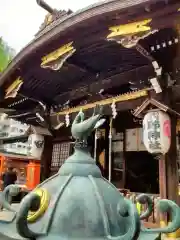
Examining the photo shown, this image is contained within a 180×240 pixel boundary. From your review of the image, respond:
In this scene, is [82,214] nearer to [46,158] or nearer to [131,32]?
[131,32]

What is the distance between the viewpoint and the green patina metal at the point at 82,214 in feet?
4.36

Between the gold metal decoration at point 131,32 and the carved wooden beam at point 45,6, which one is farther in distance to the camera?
the carved wooden beam at point 45,6

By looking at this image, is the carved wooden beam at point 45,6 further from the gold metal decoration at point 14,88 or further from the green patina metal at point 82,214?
the green patina metal at point 82,214

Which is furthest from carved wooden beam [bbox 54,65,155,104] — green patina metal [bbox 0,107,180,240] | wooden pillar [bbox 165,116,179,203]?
green patina metal [bbox 0,107,180,240]

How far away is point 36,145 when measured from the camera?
32.8 ft

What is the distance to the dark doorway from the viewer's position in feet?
31.2

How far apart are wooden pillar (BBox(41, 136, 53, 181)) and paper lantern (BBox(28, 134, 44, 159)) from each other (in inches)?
17.0

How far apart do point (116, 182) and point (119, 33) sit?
19.0 ft

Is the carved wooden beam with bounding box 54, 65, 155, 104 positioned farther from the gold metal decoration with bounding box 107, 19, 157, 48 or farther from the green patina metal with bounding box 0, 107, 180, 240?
the green patina metal with bounding box 0, 107, 180, 240

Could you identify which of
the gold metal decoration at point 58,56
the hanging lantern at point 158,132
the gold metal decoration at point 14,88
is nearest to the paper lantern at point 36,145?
the gold metal decoration at point 14,88

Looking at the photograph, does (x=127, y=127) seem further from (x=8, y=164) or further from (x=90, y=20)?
(x=8, y=164)

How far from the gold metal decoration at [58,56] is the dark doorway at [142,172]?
441cm

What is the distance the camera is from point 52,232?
1410 millimetres

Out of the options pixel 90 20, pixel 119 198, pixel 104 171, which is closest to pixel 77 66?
pixel 90 20
